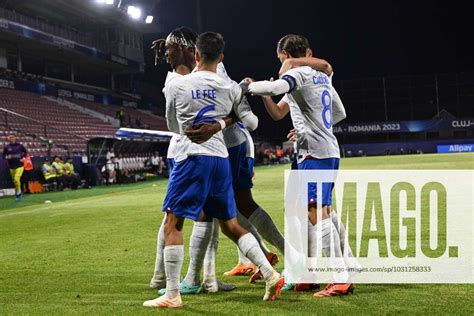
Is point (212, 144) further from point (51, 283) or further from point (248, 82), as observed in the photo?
point (51, 283)

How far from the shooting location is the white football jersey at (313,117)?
4.94 meters

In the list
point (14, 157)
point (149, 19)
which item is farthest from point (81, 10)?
point (14, 157)

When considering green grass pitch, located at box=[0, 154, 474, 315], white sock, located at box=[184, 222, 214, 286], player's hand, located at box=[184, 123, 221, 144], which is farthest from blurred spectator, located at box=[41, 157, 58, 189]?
player's hand, located at box=[184, 123, 221, 144]

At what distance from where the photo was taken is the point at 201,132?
14.3 ft

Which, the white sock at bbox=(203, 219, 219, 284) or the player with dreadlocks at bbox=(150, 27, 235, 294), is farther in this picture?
the white sock at bbox=(203, 219, 219, 284)

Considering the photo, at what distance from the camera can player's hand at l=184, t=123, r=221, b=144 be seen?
4.37 m

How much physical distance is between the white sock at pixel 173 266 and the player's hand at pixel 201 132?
83cm

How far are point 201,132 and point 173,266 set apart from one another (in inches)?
40.6

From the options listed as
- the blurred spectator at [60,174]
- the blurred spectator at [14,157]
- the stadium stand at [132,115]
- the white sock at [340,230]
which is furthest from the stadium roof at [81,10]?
the white sock at [340,230]

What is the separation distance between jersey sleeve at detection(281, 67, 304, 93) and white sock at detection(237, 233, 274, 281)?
1198mm

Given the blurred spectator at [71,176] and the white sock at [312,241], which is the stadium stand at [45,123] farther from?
the white sock at [312,241]

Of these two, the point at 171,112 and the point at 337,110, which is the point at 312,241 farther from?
the point at 171,112

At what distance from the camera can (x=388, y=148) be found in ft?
192

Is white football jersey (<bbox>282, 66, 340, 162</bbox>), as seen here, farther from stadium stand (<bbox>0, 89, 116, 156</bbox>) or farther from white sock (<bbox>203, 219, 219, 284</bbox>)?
stadium stand (<bbox>0, 89, 116, 156</bbox>)
